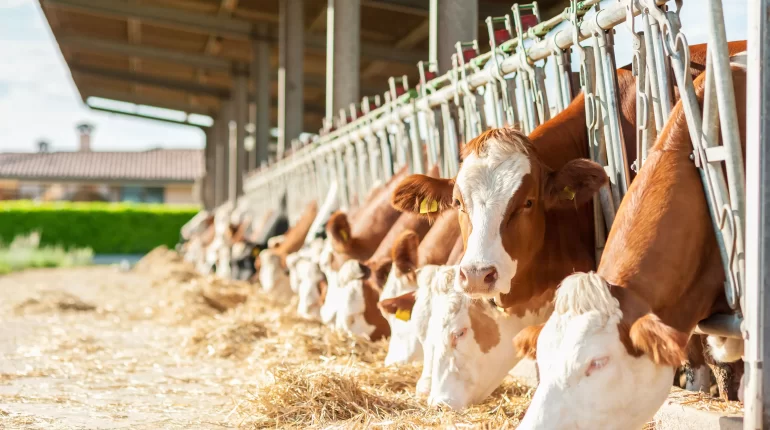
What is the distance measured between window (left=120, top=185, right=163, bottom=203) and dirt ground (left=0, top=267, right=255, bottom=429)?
40.5 meters

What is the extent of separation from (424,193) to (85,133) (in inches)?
2582

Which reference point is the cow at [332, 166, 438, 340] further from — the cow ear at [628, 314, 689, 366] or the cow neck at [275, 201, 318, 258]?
the cow neck at [275, 201, 318, 258]

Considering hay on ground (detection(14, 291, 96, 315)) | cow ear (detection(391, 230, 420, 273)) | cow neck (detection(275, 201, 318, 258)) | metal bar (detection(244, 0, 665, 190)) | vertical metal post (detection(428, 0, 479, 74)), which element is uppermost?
vertical metal post (detection(428, 0, 479, 74))

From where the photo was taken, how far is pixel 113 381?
17.7 ft

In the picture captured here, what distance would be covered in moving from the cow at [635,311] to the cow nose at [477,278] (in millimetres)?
321

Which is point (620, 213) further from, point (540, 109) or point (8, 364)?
point (8, 364)

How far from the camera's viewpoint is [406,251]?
Result: 15.8 ft

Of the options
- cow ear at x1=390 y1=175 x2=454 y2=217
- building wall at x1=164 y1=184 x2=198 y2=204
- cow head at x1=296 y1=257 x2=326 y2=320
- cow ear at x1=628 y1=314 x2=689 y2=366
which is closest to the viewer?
cow ear at x1=628 y1=314 x2=689 y2=366

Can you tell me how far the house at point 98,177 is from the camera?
161ft

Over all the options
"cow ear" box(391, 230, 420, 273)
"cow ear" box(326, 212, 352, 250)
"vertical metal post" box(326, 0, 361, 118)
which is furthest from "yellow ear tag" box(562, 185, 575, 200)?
"vertical metal post" box(326, 0, 361, 118)

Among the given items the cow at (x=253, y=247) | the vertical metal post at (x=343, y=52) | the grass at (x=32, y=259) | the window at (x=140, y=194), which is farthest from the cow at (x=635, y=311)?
the window at (x=140, y=194)

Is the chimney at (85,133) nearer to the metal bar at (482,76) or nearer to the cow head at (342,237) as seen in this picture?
the metal bar at (482,76)

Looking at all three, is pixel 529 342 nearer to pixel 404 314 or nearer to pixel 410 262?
pixel 404 314

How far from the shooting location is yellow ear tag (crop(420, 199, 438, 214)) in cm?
372
